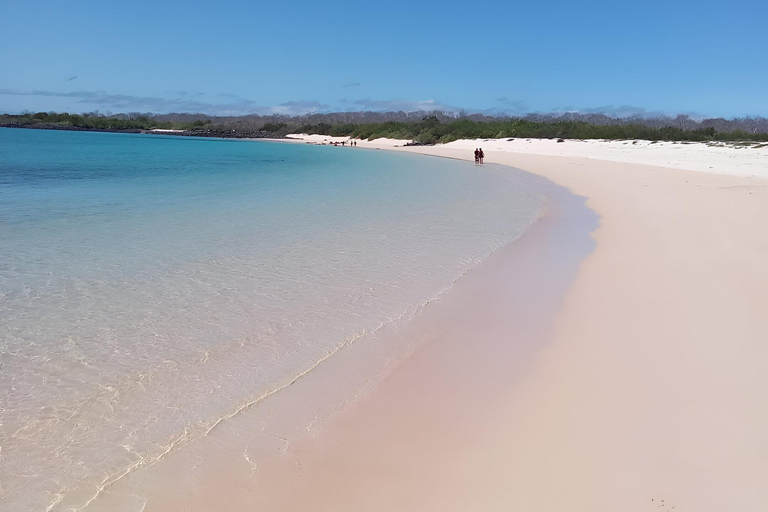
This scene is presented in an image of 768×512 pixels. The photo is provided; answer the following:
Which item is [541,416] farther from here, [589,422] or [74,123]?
[74,123]

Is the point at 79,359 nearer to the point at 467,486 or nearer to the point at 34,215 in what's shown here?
the point at 467,486

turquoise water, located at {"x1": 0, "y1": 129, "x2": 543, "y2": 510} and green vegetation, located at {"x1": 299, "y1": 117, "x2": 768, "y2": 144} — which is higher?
green vegetation, located at {"x1": 299, "y1": 117, "x2": 768, "y2": 144}

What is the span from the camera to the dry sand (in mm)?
2656

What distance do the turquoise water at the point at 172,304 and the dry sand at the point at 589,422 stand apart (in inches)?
40.0

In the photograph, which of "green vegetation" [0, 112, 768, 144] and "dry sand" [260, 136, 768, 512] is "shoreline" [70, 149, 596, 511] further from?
"green vegetation" [0, 112, 768, 144]

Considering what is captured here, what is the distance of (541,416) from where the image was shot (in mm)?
3396

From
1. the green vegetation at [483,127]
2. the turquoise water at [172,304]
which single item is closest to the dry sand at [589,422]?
Answer: the turquoise water at [172,304]

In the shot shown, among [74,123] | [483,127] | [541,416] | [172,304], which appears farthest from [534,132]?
[74,123]

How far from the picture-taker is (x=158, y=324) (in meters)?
5.02

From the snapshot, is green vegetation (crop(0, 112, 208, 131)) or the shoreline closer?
the shoreline

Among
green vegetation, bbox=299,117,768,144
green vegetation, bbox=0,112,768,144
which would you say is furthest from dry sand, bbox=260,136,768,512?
green vegetation, bbox=299,117,768,144

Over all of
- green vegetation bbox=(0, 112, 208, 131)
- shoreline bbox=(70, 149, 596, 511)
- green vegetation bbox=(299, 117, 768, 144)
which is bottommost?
shoreline bbox=(70, 149, 596, 511)

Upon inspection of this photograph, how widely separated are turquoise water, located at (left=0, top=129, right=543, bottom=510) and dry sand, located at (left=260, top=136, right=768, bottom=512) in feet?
3.33

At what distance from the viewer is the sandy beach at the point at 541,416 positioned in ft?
8.77
